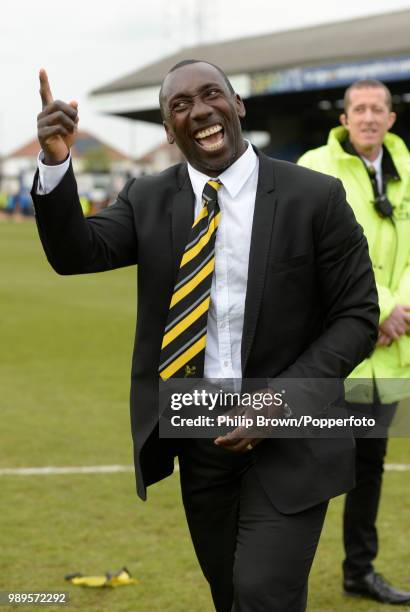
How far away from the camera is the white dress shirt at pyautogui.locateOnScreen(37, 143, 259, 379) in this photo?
307 centimetres

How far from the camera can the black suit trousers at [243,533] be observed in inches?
116

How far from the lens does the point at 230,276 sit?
121 inches

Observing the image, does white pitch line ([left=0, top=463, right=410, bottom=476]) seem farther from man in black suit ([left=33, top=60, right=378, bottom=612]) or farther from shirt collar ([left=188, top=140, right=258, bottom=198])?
shirt collar ([left=188, top=140, right=258, bottom=198])

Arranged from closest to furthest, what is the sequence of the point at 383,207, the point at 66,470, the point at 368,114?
the point at 383,207, the point at 368,114, the point at 66,470

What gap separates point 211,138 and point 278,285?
48cm

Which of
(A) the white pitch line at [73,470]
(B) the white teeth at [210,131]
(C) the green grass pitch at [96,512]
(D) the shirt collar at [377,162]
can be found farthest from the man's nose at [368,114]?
(A) the white pitch line at [73,470]

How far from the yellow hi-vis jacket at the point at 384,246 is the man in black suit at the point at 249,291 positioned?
4.26ft

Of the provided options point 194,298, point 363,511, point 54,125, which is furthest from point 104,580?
point 54,125

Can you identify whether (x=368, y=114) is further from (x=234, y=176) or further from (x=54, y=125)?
(x=54, y=125)

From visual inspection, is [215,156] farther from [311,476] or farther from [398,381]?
[398,381]

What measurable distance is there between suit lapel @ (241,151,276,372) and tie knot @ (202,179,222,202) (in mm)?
125

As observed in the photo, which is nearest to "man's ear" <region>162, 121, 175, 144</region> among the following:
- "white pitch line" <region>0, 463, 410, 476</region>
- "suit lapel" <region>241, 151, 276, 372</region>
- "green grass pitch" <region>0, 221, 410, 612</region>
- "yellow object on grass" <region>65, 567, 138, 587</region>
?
"suit lapel" <region>241, 151, 276, 372</region>

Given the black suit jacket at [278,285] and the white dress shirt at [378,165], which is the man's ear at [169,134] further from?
the white dress shirt at [378,165]

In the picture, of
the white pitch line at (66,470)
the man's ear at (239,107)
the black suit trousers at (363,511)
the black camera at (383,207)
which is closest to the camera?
the man's ear at (239,107)
